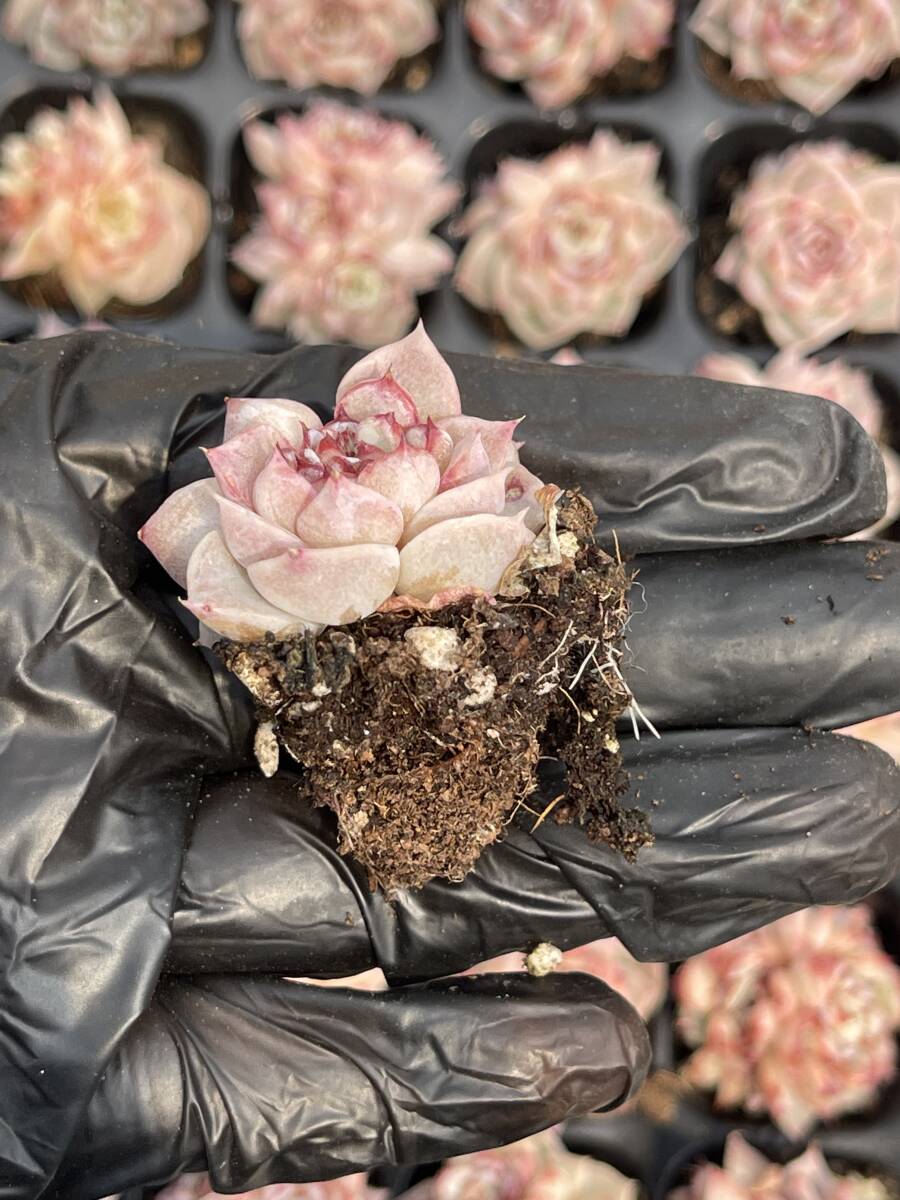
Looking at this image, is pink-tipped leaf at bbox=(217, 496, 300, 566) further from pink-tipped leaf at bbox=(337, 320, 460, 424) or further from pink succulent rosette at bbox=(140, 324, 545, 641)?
pink-tipped leaf at bbox=(337, 320, 460, 424)

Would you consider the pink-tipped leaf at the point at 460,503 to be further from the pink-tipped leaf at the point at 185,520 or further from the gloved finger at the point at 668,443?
the gloved finger at the point at 668,443

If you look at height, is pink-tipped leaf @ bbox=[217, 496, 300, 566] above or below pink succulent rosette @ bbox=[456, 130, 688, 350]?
above

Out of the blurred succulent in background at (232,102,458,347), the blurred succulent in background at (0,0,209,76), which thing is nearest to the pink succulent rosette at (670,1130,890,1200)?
the blurred succulent in background at (232,102,458,347)

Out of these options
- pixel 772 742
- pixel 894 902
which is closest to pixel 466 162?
pixel 772 742

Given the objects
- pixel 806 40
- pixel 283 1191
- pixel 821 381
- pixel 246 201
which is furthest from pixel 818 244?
pixel 283 1191

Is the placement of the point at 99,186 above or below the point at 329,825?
above

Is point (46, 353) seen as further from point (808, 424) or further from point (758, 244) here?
point (758, 244)

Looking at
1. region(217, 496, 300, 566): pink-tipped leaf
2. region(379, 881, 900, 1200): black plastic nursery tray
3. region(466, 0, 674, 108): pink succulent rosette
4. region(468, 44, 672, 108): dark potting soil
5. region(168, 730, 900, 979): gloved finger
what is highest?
region(466, 0, 674, 108): pink succulent rosette
